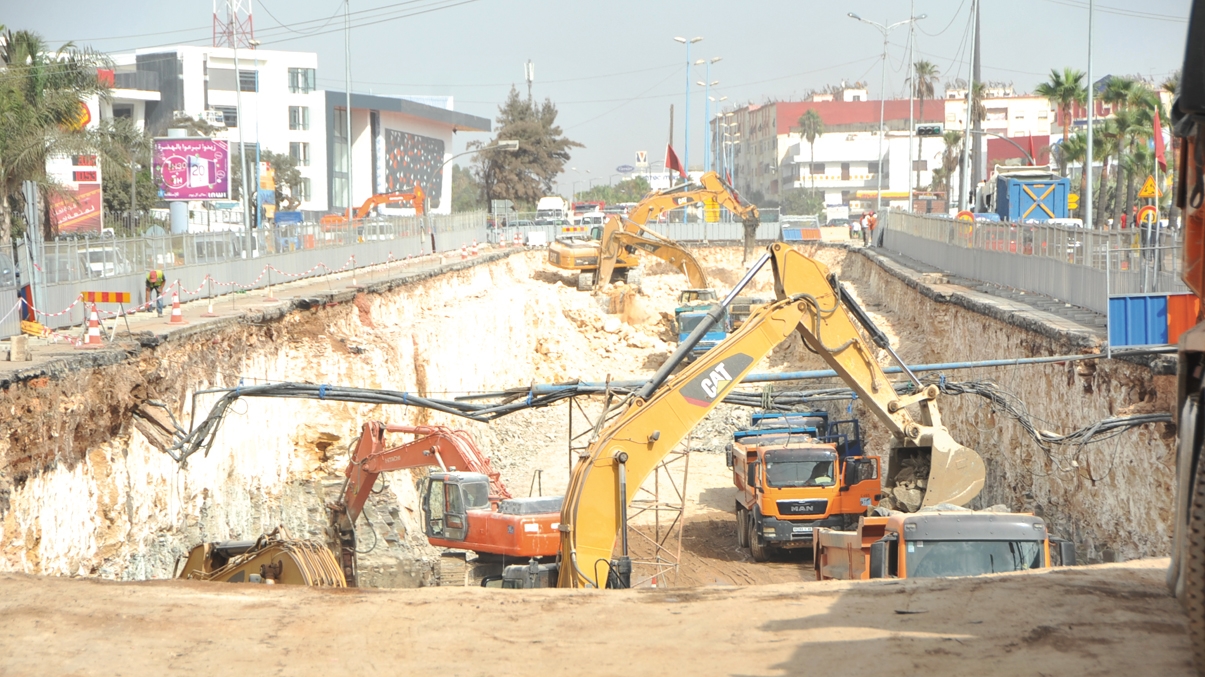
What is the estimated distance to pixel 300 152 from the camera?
3538 inches

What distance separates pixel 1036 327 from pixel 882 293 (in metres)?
25.4

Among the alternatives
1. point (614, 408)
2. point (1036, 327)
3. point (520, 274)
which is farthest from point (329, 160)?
point (614, 408)

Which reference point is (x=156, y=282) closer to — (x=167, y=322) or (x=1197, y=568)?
(x=167, y=322)

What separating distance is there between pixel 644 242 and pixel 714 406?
4033 centimetres

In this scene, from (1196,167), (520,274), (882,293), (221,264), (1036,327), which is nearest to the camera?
(1196,167)

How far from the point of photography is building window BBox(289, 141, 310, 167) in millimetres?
89250

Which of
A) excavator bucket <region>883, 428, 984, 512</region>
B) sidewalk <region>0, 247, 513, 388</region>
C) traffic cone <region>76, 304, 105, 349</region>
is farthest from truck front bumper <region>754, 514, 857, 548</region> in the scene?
traffic cone <region>76, 304, 105, 349</region>

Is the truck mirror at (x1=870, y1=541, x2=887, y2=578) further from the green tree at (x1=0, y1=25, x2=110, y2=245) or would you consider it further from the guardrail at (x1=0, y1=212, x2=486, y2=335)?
the green tree at (x1=0, y1=25, x2=110, y2=245)

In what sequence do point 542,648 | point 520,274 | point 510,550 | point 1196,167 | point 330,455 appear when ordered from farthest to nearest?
1. point 520,274
2. point 330,455
3. point 510,550
4. point 542,648
5. point 1196,167

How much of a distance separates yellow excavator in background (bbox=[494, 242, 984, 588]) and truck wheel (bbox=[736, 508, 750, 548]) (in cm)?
729

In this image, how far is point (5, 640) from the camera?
8391 mm

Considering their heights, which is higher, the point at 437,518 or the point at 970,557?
the point at 970,557

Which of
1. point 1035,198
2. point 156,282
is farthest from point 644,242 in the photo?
point 156,282

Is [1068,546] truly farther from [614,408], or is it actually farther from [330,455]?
[330,455]
